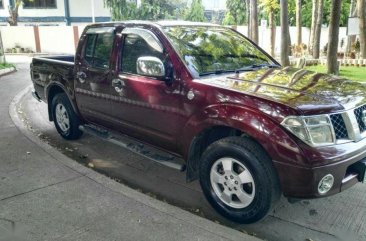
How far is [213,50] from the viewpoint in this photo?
4.28 meters

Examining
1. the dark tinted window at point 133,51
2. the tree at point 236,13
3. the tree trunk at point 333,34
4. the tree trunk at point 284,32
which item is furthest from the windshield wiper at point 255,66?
the tree at point 236,13

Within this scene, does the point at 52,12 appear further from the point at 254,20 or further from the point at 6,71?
the point at 254,20

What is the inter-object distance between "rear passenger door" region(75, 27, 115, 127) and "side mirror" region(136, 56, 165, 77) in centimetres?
87

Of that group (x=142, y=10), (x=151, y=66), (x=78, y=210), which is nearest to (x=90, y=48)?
(x=151, y=66)

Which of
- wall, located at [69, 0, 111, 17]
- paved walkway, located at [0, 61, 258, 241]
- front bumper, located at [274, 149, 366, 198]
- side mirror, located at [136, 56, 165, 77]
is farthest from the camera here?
wall, located at [69, 0, 111, 17]

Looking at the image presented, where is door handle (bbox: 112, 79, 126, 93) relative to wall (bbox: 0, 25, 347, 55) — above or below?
below

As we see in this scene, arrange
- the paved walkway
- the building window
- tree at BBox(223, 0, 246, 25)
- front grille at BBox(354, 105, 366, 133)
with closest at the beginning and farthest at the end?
the paved walkway, front grille at BBox(354, 105, 366, 133), the building window, tree at BBox(223, 0, 246, 25)

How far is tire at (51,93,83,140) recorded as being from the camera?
5.71 meters

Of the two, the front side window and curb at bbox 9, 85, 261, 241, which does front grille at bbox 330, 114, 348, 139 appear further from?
the front side window

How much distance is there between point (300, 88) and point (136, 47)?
77.2 inches

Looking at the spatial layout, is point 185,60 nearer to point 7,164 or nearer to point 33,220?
point 33,220

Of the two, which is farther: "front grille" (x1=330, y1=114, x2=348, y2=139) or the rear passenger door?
the rear passenger door

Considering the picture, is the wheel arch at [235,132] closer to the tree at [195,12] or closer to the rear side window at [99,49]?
the rear side window at [99,49]

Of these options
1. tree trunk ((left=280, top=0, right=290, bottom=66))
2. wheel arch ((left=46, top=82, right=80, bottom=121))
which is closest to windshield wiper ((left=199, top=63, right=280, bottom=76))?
wheel arch ((left=46, top=82, right=80, bottom=121))
